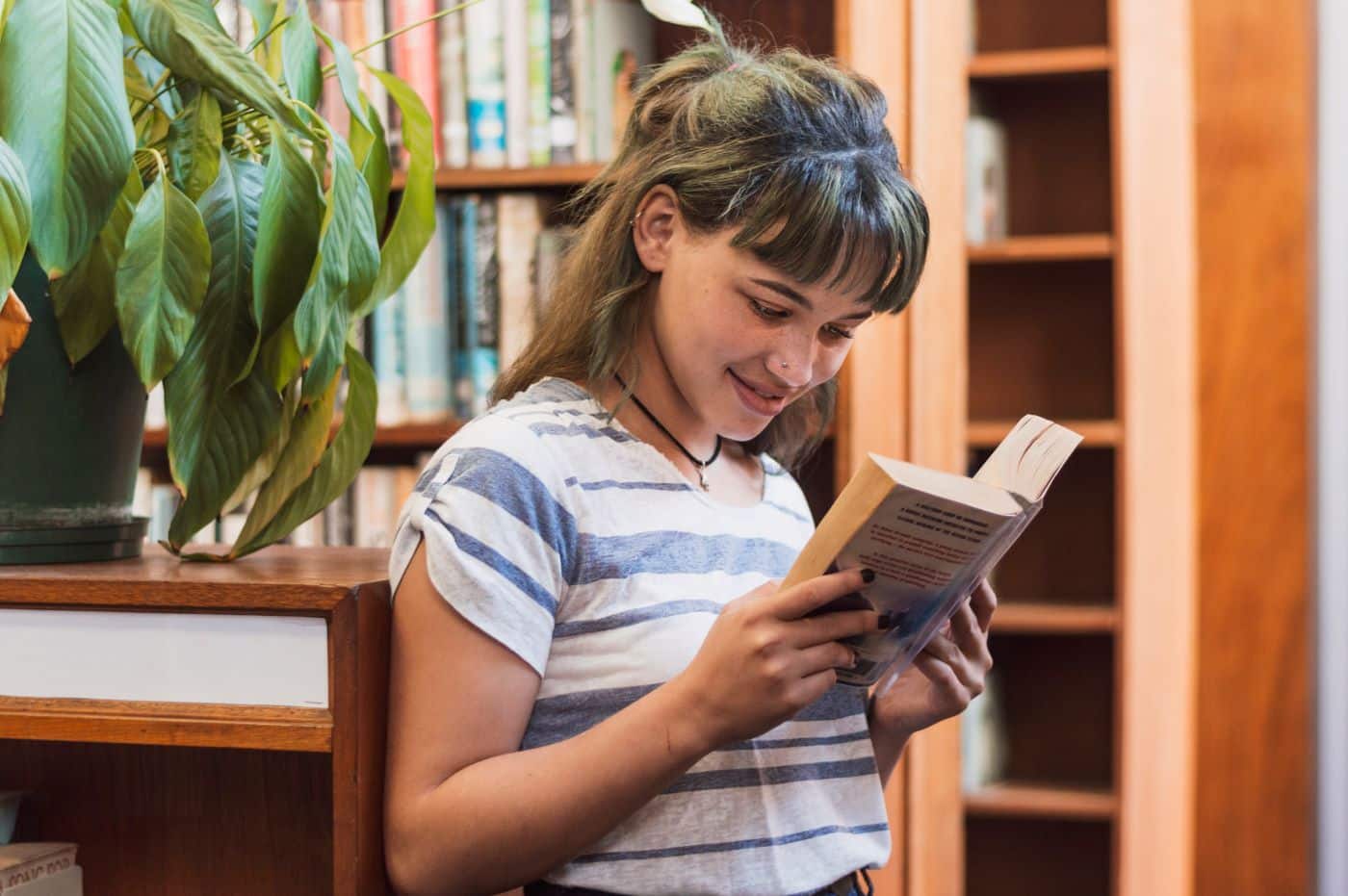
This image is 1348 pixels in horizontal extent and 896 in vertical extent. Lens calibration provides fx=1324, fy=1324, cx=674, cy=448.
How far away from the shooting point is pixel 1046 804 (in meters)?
1.87

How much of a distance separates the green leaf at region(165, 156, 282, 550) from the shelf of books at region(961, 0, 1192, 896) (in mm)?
1267

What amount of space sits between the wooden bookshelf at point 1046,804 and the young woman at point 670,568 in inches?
34.0

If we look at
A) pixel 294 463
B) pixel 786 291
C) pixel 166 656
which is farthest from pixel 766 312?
pixel 166 656

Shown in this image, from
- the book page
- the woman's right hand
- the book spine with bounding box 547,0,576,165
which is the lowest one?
the woman's right hand

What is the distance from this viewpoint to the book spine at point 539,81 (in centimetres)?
176

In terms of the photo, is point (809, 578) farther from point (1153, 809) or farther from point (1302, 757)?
point (1302, 757)

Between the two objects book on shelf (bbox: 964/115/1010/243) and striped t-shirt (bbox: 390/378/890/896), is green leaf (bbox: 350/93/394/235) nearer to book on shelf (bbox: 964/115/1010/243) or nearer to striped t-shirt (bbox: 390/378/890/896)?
striped t-shirt (bbox: 390/378/890/896)

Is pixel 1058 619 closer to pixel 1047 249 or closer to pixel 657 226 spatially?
pixel 1047 249

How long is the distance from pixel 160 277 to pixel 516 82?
1.03 m

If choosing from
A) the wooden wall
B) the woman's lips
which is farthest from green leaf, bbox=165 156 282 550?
the wooden wall

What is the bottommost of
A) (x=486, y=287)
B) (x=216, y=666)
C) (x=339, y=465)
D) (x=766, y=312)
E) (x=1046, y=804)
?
(x=1046, y=804)

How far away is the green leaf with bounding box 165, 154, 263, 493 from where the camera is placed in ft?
2.89

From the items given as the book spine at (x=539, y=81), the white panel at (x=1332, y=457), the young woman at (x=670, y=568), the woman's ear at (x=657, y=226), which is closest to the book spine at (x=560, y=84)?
the book spine at (x=539, y=81)

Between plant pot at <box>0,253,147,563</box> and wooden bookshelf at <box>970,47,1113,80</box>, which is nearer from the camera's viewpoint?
plant pot at <box>0,253,147,563</box>
